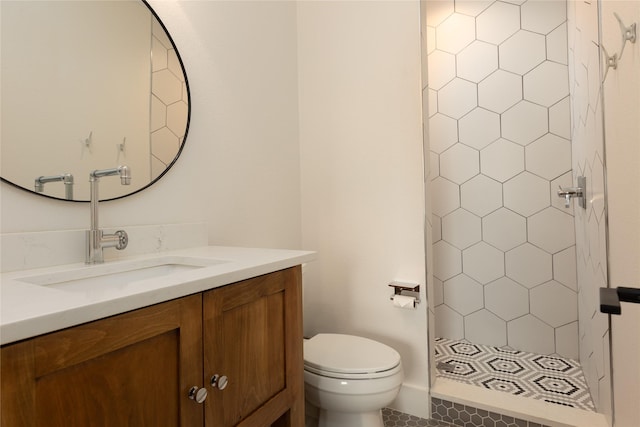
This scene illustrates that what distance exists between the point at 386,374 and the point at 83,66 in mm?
1436

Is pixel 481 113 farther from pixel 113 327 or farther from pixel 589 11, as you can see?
pixel 113 327

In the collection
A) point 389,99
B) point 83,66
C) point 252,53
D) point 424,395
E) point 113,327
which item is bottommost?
point 424,395

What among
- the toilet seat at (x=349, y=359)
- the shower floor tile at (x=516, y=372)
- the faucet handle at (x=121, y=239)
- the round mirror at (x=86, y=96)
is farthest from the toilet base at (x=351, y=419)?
the round mirror at (x=86, y=96)

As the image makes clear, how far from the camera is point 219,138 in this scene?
1556mm

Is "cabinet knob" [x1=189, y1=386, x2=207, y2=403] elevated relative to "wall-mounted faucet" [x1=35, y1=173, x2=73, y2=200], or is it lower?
lower

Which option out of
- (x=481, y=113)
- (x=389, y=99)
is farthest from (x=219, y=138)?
(x=481, y=113)

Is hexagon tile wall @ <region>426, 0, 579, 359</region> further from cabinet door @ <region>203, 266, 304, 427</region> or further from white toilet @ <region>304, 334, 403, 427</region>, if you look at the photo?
cabinet door @ <region>203, 266, 304, 427</region>

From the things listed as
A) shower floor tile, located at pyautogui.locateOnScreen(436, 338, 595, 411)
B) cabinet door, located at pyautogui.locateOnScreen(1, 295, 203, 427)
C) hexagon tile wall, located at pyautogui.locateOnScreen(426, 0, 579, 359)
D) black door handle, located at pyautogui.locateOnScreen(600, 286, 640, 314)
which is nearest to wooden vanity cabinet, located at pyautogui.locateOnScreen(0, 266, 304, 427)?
cabinet door, located at pyautogui.locateOnScreen(1, 295, 203, 427)

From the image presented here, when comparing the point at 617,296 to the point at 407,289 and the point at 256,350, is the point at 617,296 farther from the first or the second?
the point at 407,289

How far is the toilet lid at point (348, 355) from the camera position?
1356 mm

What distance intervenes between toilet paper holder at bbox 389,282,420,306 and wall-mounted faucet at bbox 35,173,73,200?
1.32 meters

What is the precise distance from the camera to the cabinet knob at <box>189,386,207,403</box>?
753 mm

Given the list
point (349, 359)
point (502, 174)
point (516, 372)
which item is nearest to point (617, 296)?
point (349, 359)

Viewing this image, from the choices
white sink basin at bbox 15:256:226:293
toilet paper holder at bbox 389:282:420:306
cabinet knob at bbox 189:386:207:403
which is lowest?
cabinet knob at bbox 189:386:207:403
